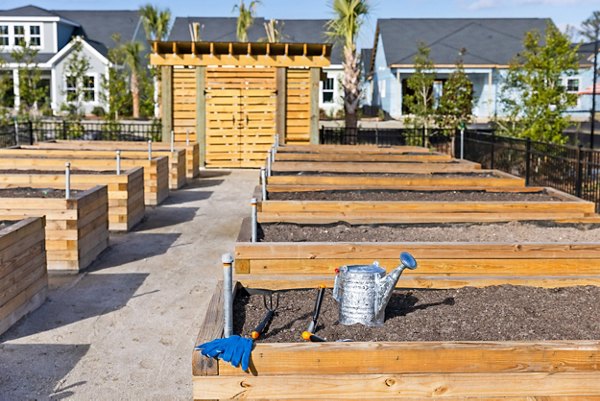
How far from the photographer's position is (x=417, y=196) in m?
10.7

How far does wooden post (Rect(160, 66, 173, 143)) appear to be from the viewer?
78.2 feet

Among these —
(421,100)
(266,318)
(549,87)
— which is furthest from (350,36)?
(266,318)

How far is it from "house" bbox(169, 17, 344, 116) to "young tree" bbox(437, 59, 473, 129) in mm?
22014

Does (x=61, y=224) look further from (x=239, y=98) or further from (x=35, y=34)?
(x=35, y=34)

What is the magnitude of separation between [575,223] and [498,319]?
13.6 ft

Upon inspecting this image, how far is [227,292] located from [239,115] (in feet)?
65.5

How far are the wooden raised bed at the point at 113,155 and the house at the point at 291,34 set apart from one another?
29920 mm

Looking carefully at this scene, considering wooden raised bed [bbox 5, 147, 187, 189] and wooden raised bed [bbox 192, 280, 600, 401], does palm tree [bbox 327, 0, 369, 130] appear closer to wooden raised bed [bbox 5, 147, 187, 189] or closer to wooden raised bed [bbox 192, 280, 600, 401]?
wooden raised bed [bbox 5, 147, 187, 189]

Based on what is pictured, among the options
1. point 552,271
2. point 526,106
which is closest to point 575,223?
point 552,271

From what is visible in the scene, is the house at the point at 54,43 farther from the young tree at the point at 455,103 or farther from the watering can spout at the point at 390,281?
the watering can spout at the point at 390,281

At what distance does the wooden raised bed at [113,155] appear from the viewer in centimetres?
1591

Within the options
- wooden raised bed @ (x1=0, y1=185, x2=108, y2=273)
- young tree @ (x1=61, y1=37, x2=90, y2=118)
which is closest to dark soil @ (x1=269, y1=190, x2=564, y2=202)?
wooden raised bed @ (x1=0, y1=185, x2=108, y2=273)

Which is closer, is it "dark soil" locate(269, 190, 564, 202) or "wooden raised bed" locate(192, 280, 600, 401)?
"wooden raised bed" locate(192, 280, 600, 401)

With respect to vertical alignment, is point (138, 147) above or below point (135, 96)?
below
